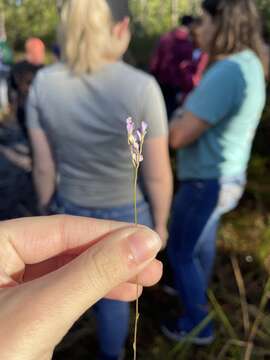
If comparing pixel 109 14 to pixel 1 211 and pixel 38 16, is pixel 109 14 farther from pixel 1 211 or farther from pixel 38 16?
pixel 38 16

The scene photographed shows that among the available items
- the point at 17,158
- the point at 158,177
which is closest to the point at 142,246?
the point at 158,177

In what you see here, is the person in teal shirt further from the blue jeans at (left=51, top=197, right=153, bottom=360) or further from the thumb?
the thumb

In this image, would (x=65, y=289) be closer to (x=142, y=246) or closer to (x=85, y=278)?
(x=85, y=278)

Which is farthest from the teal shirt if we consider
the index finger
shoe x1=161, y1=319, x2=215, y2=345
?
the index finger

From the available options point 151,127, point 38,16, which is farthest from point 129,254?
point 38,16

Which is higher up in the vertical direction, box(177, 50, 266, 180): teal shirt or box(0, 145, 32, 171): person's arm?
box(177, 50, 266, 180): teal shirt

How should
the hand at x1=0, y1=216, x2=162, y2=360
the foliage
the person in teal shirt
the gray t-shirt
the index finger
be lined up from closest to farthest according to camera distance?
the hand at x1=0, y1=216, x2=162, y2=360 → the index finger → the gray t-shirt → the person in teal shirt → the foliage

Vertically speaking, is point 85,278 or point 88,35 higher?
point 88,35
